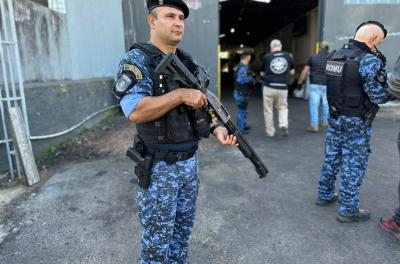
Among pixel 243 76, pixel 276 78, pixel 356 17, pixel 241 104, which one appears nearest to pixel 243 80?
pixel 243 76

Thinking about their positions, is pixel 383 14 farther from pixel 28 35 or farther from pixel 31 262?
pixel 31 262

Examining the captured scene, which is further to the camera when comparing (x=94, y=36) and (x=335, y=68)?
(x=94, y=36)

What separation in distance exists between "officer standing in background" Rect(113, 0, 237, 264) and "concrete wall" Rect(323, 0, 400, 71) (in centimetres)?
854

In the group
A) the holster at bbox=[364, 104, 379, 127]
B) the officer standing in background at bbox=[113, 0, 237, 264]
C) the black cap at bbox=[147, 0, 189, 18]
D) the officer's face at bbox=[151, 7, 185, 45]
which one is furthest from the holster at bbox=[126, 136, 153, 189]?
the holster at bbox=[364, 104, 379, 127]

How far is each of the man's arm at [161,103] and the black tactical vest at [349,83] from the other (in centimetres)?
184

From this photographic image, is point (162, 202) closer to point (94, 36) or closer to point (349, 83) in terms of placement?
point (349, 83)

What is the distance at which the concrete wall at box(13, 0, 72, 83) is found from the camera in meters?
4.70

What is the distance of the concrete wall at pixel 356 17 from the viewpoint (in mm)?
9164

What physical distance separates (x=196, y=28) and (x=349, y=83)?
22.0ft

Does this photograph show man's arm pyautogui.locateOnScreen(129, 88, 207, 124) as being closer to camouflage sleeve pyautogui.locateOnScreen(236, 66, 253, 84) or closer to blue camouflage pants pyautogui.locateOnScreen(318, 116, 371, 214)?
blue camouflage pants pyautogui.locateOnScreen(318, 116, 371, 214)

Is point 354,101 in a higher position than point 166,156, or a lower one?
higher

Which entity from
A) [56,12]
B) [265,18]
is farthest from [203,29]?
[265,18]

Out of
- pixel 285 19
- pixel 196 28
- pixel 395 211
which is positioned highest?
pixel 285 19

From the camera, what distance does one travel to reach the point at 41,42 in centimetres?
514
